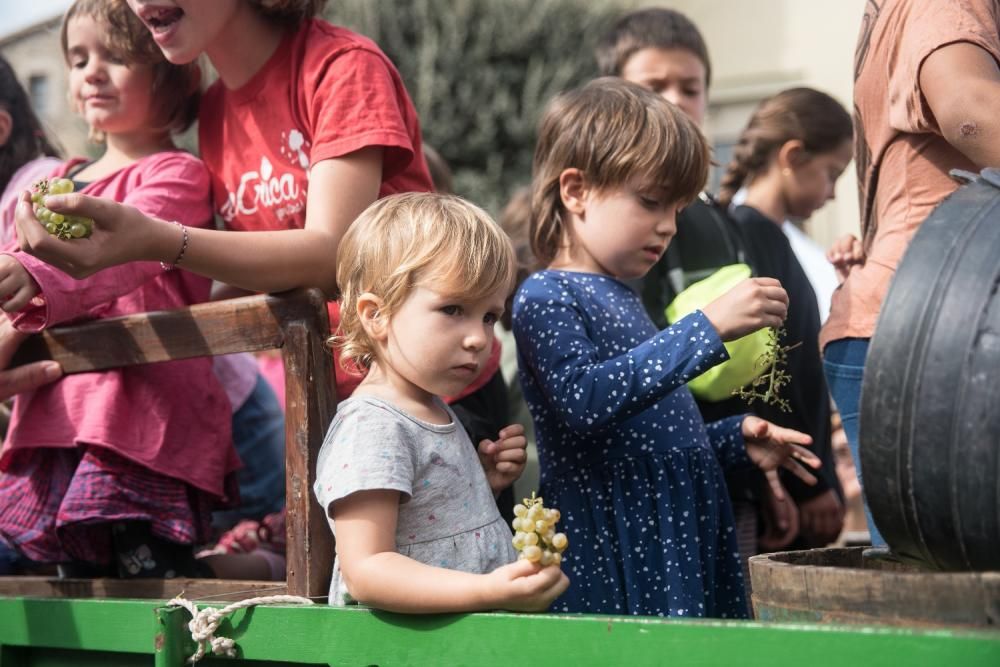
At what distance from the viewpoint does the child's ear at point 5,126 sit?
A: 358 centimetres

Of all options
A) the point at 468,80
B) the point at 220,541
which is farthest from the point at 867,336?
the point at 468,80

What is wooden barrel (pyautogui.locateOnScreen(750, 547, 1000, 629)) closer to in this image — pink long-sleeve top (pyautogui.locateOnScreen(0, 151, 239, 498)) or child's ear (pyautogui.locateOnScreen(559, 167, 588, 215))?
child's ear (pyautogui.locateOnScreen(559, 167, 588, 215))

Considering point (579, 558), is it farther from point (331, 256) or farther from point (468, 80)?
point (468, 80)

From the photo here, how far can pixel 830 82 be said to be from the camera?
43.6 feet

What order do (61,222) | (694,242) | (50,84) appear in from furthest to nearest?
1. (50,84)
2. (694,242)
3. (61,222)

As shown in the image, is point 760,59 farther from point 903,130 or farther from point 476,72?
point 903,130

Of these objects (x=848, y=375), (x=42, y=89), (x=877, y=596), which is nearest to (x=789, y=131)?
(x=848, y=375)

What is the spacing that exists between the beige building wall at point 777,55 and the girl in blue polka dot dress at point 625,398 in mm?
10336

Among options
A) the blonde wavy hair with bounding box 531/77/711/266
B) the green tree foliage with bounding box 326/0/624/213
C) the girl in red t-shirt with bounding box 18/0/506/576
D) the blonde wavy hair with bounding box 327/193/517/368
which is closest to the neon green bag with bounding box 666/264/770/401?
the blonde wavy hair with bounding box 531/77/711/266

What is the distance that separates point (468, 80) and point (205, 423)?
12654mm

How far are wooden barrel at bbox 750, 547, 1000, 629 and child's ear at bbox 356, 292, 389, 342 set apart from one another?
0.75 m

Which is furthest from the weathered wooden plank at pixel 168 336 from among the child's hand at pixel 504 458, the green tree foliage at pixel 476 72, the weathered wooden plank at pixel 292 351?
the green tree foliage at pixel 476 72

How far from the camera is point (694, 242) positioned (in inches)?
137

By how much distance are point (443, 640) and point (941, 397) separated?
0.75 metres
